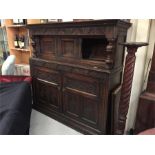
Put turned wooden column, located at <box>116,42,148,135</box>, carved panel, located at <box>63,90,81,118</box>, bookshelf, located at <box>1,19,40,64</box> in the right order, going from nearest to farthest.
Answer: turned wooden column, located at <box>116,42,148,135</box>, carved panel, located at <box>63,90,81,118</box>, bookshelf, located at <box>1,19,40,64</box>

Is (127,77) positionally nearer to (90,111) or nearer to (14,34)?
(90,111)

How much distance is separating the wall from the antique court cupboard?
0.11 m

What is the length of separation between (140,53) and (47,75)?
134 centimetres

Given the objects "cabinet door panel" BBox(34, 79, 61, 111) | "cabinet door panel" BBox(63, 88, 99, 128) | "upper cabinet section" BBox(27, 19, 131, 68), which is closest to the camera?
"upper cabinet section" BBox(27, 19, 131, 68)

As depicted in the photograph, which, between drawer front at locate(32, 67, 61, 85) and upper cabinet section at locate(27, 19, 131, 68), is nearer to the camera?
upper cabinet section at locate(27, 19, 131, 68)

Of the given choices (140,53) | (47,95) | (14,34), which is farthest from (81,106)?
(14,34)

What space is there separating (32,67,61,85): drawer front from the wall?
1039 millimetres

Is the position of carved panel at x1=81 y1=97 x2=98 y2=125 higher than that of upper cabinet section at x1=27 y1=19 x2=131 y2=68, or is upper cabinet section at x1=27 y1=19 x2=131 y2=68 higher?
upper cabinet section at x1=27 y1=19 x2=131 y2=68

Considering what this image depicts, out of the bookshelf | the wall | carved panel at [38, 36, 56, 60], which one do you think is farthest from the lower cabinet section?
the bookshelf

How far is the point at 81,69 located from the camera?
5.97ft

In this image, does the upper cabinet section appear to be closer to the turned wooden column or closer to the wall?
the wall

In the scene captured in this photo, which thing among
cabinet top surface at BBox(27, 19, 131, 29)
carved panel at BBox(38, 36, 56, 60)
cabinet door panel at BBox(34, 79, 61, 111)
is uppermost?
cabinet top surface at BBox(27, 19, 131, 29)

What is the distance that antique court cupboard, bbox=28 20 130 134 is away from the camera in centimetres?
164
